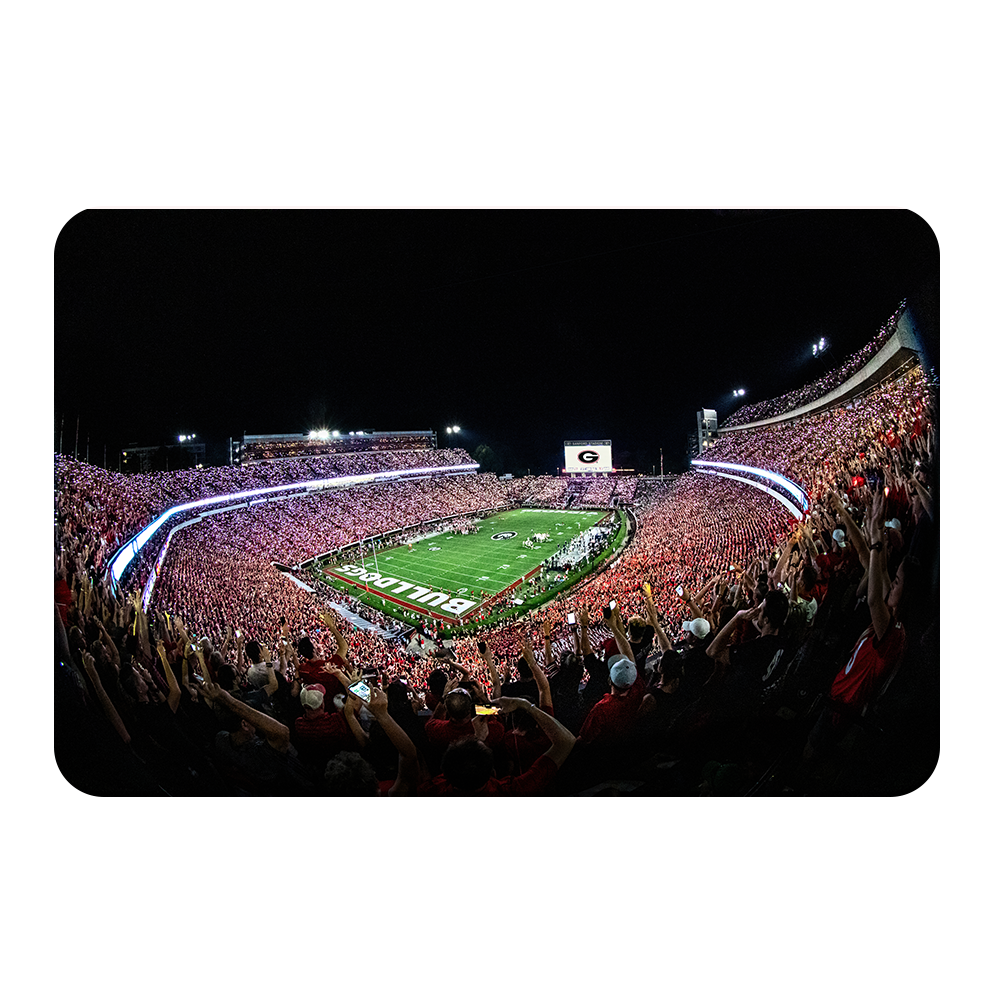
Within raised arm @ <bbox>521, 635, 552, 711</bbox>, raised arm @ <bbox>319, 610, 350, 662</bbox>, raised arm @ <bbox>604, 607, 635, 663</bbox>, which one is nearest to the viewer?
raised arm @ <bbox>521, 635, 552, 711</bbox>

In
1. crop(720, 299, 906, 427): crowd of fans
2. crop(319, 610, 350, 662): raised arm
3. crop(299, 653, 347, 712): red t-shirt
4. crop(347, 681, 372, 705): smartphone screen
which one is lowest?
crop(347, 681, 372, 705): smartphone screen

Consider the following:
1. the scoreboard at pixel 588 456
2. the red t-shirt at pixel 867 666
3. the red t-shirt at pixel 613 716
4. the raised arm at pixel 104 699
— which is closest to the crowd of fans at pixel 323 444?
the scoreboard at pixel 588 456

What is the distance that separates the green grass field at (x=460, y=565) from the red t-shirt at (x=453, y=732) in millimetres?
953

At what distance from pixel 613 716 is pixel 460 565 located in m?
2.25

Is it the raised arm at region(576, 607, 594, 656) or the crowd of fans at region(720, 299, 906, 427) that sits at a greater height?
the crowd of fans at region(720, 299, 906, 427)

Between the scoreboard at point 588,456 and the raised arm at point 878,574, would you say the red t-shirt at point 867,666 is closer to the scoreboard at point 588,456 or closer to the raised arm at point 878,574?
the raised arm at point 878,574

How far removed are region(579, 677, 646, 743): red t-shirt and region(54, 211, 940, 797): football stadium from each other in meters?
0.02

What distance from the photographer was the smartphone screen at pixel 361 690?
326 centimetres

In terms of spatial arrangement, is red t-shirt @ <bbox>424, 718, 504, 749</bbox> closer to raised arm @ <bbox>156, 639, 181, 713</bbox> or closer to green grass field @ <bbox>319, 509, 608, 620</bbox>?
green grass field @ <bbox>319, 509, 608, 620</bbox>

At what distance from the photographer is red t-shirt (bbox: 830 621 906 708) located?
3090mm

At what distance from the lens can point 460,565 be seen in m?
4.53

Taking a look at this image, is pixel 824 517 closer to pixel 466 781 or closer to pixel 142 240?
pixel 466 781

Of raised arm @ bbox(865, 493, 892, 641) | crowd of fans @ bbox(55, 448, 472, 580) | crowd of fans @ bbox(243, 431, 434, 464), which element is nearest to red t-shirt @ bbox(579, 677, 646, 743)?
raised arm @ bbox(865, 493, 892, 641)

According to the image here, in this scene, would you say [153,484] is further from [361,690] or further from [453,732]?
[453,732]
